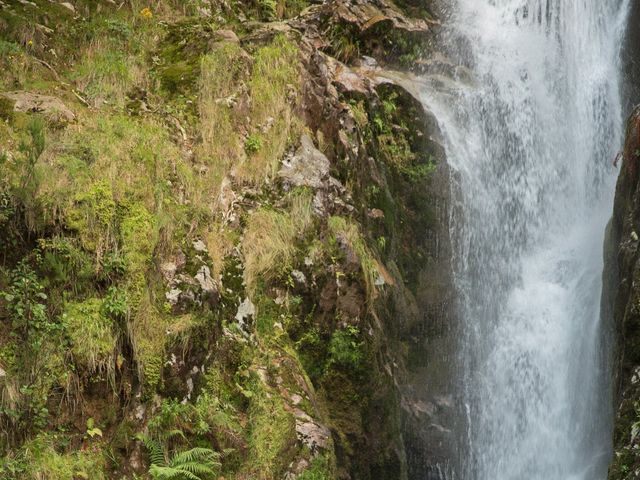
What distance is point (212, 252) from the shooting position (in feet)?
24.9

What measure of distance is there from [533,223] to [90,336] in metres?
10.0

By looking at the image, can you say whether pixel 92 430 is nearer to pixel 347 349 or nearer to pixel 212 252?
pixel 212 252

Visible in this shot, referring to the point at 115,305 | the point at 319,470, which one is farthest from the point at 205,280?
the point at 319,470

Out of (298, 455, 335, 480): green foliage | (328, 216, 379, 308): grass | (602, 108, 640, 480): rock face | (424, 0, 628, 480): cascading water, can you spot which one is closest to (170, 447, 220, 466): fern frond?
(298, 455, 335, 480): green foliage

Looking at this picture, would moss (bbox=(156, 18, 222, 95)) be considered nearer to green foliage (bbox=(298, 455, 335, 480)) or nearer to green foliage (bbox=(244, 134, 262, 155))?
green foliage (bbox=(244, 134, 262, 155))

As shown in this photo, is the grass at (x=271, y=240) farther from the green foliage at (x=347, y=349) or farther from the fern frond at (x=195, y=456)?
the fern frond at (x=195, y=456)

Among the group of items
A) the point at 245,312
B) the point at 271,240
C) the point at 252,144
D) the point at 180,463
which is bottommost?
the point at 180,463

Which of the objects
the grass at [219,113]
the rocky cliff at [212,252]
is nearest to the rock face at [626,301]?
the rocky cliff at [212,252]

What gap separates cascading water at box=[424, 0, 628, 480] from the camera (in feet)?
36.4

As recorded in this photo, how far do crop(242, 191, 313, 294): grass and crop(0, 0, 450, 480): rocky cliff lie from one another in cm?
3

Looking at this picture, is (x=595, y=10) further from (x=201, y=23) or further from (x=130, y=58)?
(x=130, y=58)

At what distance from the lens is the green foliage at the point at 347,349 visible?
859cm

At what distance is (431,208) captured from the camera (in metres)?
12.6

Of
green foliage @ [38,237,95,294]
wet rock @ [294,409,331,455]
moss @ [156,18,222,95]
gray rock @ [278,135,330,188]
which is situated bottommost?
wet rock @ [294,409,331,455]
